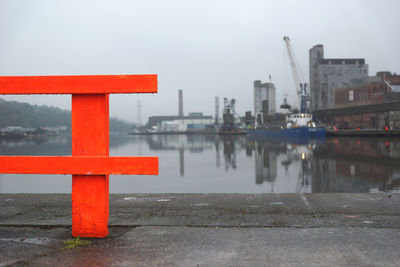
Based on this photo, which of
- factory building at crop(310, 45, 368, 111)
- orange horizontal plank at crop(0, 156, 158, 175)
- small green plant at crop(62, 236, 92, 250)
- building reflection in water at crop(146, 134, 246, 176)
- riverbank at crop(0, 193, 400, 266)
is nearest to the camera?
riverbank at crop(0, 193, 400, 266)

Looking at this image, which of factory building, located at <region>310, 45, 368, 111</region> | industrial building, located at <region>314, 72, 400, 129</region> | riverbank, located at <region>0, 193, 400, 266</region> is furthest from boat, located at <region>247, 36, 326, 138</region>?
factory building, located at <region>310, 45, 368, 111</region>

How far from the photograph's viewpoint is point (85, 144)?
4.01m

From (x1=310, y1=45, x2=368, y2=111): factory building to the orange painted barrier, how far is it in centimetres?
19261

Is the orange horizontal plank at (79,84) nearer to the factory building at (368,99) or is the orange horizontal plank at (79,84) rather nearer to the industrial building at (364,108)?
the industrial building at (364,108)

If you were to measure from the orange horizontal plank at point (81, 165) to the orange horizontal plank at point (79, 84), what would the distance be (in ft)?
2.50

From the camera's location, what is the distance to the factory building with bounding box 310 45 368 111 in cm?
18550

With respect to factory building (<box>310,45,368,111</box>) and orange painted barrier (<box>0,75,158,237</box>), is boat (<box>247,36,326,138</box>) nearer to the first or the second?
orange painted barrier (<box>0,75,158,237</box>)

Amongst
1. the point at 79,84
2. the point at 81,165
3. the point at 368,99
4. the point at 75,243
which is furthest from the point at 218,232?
the point at 368,99

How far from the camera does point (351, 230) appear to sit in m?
4.16

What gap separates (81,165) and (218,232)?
5.87 ft

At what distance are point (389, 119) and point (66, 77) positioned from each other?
284ft

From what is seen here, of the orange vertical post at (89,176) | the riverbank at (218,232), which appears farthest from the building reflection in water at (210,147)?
the orange vertical post at (89,176)

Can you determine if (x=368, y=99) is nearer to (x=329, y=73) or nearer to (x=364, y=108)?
(x=364, y=108)

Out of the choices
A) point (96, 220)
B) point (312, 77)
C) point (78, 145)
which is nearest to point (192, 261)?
point (96, 220)
